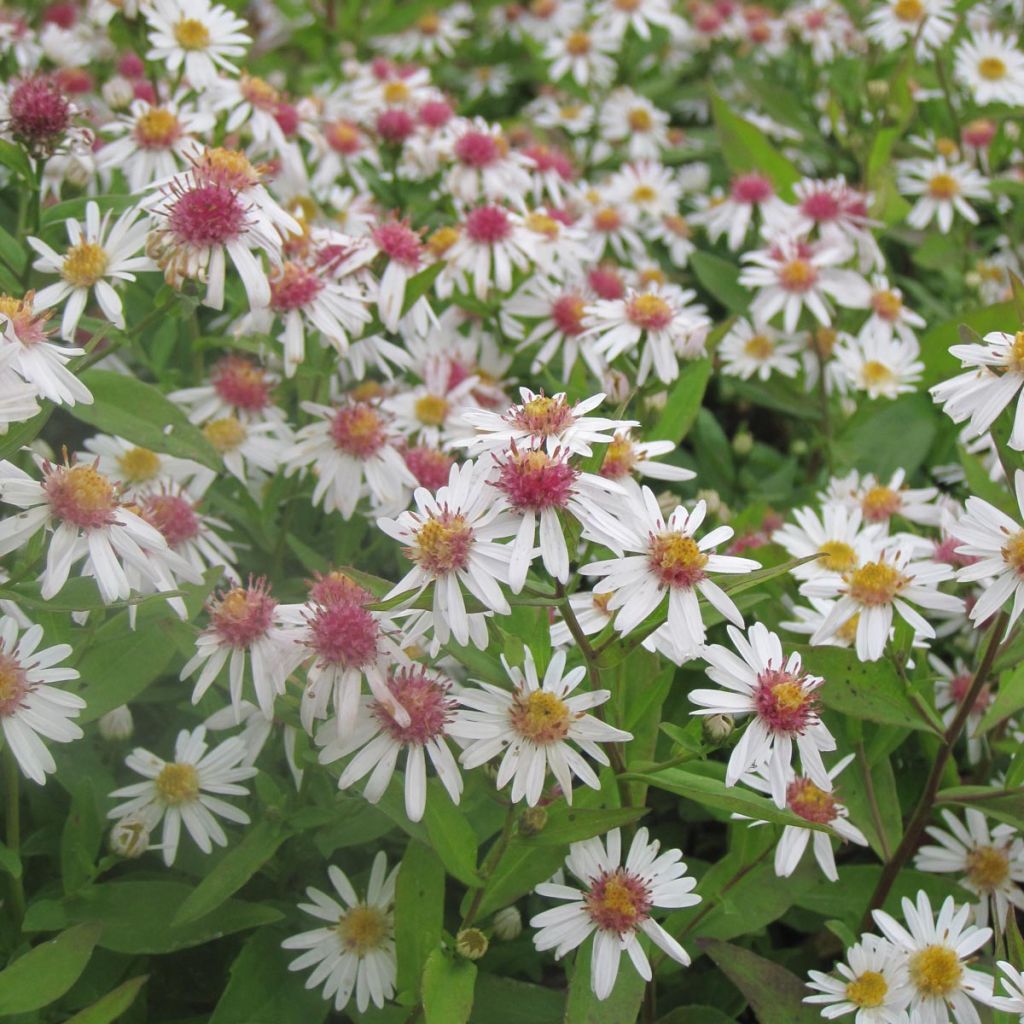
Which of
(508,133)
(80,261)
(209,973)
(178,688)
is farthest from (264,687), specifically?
(508,133)

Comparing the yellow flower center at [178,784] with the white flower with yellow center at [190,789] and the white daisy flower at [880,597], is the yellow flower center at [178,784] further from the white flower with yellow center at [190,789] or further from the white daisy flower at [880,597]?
the white daisy flower at [880,597]

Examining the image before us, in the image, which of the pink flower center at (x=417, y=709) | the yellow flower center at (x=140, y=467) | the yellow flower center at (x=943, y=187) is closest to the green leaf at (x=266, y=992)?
the pink flower center at (x=417, y=709)

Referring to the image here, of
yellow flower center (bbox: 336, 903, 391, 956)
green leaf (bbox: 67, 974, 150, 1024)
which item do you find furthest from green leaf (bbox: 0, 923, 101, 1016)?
yellow flower center (bbox: 336, 903, 391, 956)

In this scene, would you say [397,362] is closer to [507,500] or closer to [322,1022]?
[507,500]

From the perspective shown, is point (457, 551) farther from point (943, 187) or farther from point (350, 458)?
point (943, 187)

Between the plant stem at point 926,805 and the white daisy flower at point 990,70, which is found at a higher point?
the white daisy flower at point 990,70
